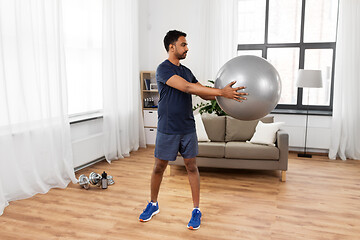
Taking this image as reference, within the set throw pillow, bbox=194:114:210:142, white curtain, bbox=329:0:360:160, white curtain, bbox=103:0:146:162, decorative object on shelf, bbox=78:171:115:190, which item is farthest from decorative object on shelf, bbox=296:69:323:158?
decorative object on shelf, bbox=78:171:115:190

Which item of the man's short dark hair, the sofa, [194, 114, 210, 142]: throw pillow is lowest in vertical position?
the sofa

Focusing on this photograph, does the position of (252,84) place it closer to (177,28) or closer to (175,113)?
(175,113)

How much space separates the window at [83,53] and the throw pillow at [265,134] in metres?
2.17

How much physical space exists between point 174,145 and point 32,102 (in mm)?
1602

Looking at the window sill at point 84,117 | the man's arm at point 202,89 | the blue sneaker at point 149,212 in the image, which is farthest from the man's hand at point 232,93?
the window sill at point 84,117

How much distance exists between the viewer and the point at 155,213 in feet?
8.93

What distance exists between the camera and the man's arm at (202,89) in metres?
1.99

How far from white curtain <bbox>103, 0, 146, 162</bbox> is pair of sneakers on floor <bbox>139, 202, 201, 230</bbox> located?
1.86m

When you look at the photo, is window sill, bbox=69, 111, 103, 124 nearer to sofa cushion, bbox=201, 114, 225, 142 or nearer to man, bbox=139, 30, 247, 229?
sofa cushion, bbox=201, 114, 225, 142

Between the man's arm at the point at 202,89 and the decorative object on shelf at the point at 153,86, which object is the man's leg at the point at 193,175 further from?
the decorative object on shelf at the point at 153,86

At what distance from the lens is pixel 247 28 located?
216 inches

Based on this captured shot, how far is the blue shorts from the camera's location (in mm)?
2461

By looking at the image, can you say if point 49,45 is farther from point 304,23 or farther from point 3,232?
point 304,23

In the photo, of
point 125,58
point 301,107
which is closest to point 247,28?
point 301,107
